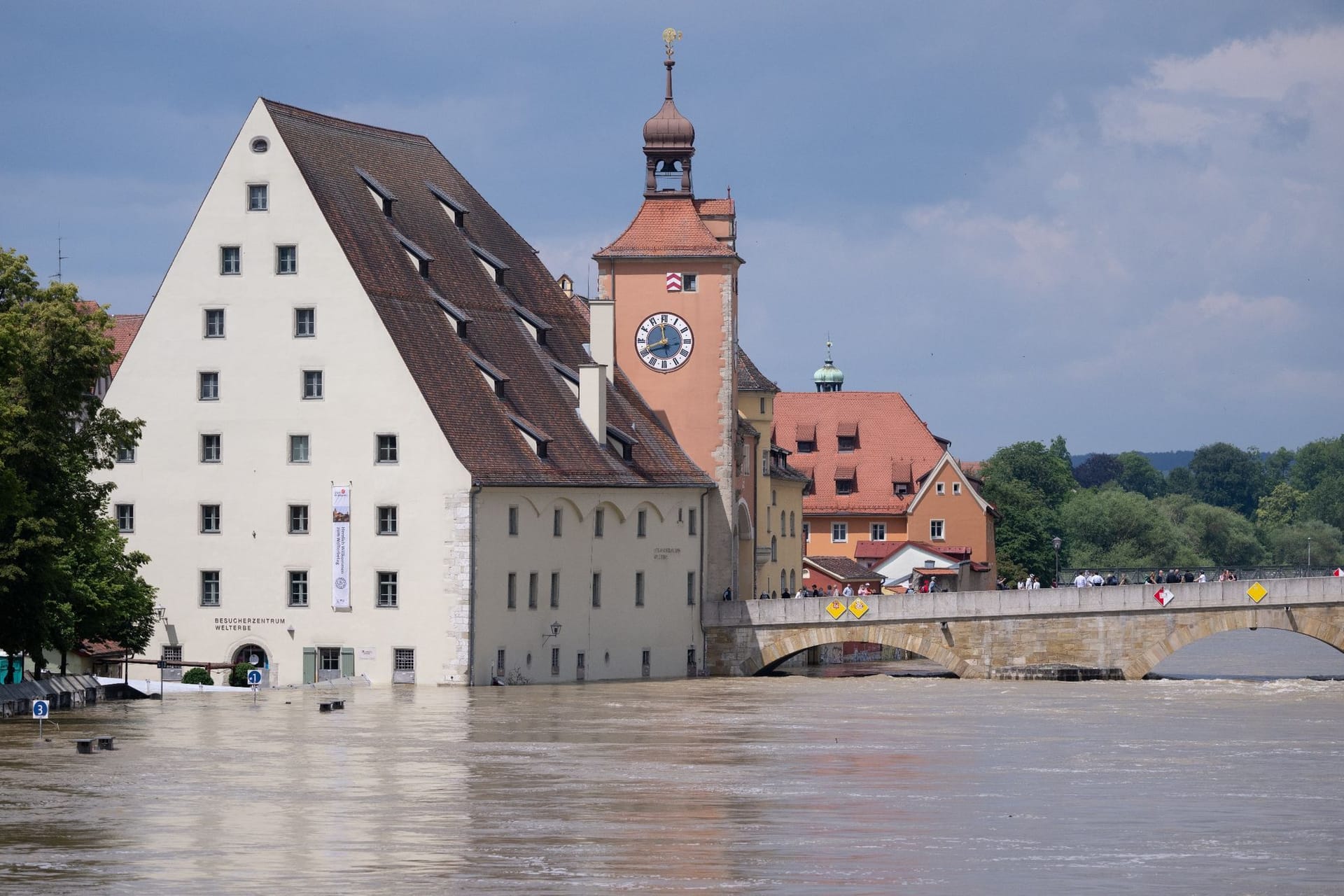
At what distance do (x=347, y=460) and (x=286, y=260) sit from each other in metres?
6.03

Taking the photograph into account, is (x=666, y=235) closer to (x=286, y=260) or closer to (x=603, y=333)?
(x=603, y=333)

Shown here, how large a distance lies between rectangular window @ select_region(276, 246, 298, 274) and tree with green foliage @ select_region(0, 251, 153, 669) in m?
12.6

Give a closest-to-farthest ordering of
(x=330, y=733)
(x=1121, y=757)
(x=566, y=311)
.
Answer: (x=1121, y=757) → (x=330, y=733) → (x=566, y=311)

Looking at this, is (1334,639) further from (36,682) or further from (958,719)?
(36,682)

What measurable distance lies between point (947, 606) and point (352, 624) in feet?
60.0

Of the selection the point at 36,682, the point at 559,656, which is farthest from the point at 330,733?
the point at 559,656

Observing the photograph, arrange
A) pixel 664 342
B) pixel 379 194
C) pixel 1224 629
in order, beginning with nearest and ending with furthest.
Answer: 1. pixel 1224 629
2. pixel 379 194
3. pixel 664 342

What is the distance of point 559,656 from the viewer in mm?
72125

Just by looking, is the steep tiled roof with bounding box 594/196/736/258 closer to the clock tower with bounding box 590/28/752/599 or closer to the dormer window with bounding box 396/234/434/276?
the clock tower with bounding box 590/28/752/599

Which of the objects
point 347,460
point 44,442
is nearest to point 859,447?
point 347,460

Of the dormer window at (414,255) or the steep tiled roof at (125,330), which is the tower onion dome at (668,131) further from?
the steep tiled roof at (125,330)

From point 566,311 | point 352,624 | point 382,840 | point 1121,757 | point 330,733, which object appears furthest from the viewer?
point 566,311

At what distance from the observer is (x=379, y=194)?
73375mm

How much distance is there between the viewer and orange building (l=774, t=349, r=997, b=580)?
4208 inches
